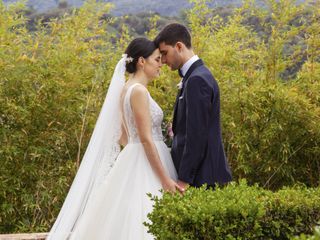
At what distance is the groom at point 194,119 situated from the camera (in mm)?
3984

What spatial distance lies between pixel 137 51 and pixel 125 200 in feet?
3.42

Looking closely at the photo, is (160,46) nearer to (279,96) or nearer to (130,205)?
(130,205)

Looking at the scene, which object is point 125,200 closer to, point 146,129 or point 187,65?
point 146,129

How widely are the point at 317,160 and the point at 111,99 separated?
2815 mm

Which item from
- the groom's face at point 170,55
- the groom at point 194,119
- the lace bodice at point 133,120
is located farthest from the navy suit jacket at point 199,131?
the lace bodice at point 133,120

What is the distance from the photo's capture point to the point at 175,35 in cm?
422

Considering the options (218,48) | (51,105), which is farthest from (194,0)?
(51,105)

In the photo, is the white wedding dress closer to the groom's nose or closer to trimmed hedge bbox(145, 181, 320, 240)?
the groom's nose

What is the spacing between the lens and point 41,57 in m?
6.70

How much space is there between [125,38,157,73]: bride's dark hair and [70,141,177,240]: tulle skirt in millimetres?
558

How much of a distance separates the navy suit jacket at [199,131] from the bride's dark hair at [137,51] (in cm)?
39

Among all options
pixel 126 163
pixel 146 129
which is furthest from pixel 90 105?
pixel 146 129

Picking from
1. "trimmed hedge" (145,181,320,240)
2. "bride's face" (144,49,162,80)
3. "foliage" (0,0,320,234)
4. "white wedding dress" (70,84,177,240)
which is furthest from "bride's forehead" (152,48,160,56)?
"foliage" (0,0,320,234)

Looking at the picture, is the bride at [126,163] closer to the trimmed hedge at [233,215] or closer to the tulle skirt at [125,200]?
the tulle skirt at [125,200]
